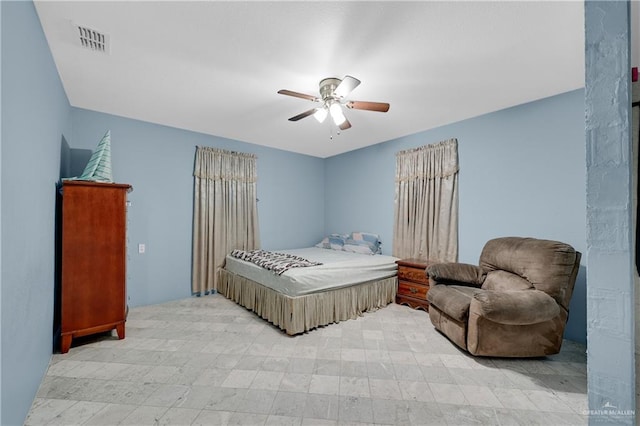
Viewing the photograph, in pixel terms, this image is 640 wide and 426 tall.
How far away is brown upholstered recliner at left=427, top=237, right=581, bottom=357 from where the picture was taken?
6.95ft

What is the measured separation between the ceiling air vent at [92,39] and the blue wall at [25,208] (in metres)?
0.21

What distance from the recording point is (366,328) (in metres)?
2.95

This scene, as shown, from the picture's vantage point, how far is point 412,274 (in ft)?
11.6

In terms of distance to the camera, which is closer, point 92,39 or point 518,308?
point 92,39

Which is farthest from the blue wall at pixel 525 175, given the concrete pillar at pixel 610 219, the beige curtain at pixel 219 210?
the beige curtain at pixel 219 210

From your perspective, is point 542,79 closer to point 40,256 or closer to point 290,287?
point 290,287

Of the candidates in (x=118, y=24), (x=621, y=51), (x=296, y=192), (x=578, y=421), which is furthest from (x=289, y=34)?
(x=296, y=192)

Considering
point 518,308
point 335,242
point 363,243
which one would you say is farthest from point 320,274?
point 335,242

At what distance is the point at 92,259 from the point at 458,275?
3.65m

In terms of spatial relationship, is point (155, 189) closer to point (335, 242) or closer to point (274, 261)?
point (274, 261)

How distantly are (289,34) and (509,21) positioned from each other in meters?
1.46

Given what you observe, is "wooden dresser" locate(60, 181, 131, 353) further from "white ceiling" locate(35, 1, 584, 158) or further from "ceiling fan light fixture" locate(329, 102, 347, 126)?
"ceiling fan light fixture" locate(329, 102, 347, 126)

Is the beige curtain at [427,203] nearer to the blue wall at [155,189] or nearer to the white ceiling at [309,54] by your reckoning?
the white ceiling at [309,54]

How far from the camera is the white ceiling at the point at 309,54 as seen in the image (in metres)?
1.67
